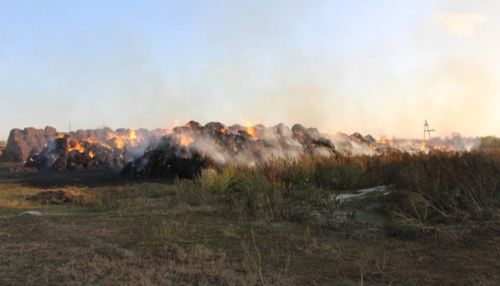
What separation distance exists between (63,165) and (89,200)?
57.0 feet

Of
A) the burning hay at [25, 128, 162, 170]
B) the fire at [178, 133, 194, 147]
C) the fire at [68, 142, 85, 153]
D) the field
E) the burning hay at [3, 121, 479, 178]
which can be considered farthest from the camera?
the fire at [68, 142, 85, 153]

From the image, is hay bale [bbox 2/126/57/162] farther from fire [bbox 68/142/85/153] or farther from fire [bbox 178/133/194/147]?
fire [bbox 178/133/194/147]

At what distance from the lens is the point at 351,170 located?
14.9m

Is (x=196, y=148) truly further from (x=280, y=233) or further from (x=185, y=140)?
(x=280, y=233)

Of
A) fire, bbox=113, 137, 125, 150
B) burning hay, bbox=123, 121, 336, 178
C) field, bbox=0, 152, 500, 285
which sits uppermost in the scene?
fire, bbox=113, 137, 125, 150

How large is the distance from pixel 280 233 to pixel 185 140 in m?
16.7

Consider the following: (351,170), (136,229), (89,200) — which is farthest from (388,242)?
(89,200)

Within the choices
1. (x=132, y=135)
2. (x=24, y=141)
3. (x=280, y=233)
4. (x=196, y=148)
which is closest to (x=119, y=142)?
(x=132, y=135)

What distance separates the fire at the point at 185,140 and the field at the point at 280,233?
9.72m

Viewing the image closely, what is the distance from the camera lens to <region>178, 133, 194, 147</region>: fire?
982 inches

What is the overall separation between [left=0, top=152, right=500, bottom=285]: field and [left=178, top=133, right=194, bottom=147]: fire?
972 centimetres

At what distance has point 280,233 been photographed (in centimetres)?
905

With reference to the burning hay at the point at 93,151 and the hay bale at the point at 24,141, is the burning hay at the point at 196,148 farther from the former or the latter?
the hay bale at the point at 24,141

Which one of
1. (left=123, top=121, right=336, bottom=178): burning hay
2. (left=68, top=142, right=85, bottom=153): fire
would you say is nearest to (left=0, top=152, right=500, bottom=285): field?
(left=123, top=121, right=336, bottom=178): burning hay
